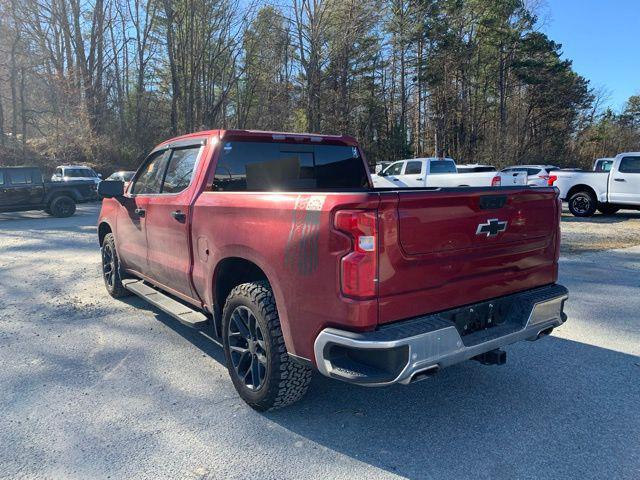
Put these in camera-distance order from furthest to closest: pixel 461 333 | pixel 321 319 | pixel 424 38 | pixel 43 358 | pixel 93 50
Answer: pixel 424 38, pixel 93 50, pixel 43 358, pixel 461 333, pixel 321 319

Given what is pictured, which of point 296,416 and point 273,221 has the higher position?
point 273,221

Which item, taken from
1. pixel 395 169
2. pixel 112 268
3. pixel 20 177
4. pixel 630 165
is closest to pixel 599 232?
pixel 630 165

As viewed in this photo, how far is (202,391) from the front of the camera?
3609mm

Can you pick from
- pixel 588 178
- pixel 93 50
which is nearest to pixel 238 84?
pixel 93 50

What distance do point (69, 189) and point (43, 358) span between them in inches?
580

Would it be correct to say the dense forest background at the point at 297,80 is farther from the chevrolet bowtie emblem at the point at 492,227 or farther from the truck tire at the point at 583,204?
the chevrolet bowtie emblem at the point at 492,227

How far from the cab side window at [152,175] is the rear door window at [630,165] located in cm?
1383

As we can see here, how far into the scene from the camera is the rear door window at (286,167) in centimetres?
408

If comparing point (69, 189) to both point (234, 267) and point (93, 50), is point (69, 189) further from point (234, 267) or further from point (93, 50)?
point (93, 50)

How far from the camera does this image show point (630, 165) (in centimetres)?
1384

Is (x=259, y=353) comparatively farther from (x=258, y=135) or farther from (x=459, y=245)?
(x=258, y=135)

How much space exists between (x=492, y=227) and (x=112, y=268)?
4.81m

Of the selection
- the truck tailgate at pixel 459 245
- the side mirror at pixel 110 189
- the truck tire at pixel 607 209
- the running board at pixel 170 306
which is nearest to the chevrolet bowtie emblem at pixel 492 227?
the truck tailgate at pixel 459 245

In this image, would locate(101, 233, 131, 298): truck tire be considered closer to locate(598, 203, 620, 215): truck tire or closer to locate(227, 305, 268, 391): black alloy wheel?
locate(227, 305, 268, 391): black alloy wheel
